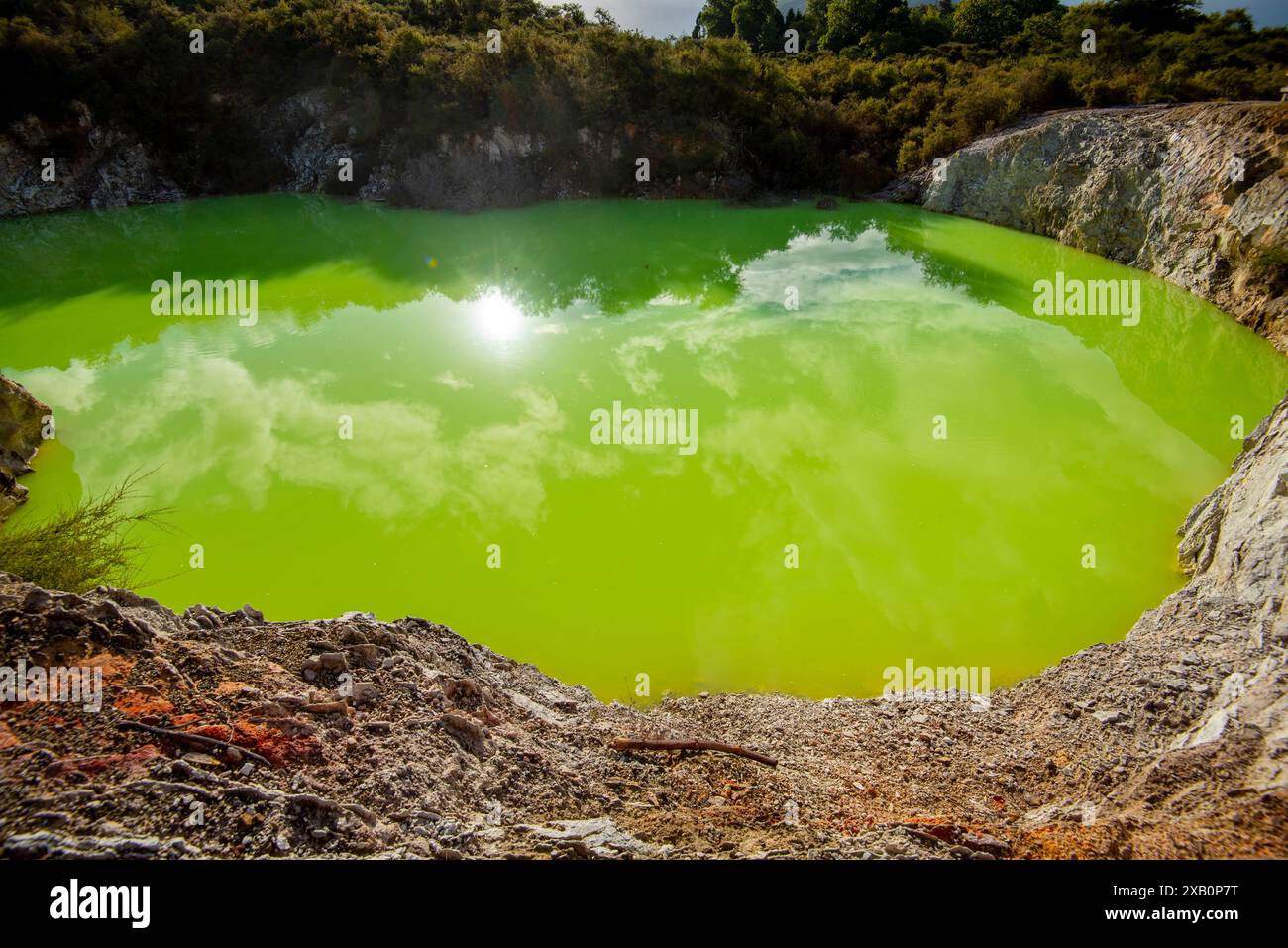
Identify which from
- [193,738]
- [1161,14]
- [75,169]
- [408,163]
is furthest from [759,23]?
[193,738]

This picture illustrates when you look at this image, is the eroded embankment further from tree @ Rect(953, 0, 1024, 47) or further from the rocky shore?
tree @ Rect(953, 0, 1024, 47)

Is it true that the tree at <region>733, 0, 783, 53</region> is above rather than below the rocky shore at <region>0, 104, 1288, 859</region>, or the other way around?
above

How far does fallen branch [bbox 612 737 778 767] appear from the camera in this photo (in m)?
3.71

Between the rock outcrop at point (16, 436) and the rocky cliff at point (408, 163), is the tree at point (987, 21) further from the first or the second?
the rock outcrop at point (16, 436)

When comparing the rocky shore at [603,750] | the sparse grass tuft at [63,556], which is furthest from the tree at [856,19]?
the sparse grass tuft at [63,556]

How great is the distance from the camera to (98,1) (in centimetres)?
1788

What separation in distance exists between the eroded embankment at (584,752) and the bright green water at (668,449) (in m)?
0.66

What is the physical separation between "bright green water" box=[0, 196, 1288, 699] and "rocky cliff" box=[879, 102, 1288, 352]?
68 centimetres

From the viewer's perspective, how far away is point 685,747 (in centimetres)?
374

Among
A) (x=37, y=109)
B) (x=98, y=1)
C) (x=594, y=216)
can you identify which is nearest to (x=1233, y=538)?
(x=594, y=216)

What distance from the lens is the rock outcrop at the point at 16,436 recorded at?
6223 millimetres

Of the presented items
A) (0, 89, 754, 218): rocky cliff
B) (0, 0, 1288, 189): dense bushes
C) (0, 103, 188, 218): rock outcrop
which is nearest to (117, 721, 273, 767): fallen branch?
(0, 89, 754, 218): rocky cliff

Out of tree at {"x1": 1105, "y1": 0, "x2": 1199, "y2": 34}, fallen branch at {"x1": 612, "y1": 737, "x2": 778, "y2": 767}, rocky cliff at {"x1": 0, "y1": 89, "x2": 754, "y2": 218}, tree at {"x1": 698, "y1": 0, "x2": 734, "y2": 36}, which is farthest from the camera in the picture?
tree at {"x1": 698, "y1": 0, "x2": 734, "y2": 36}
